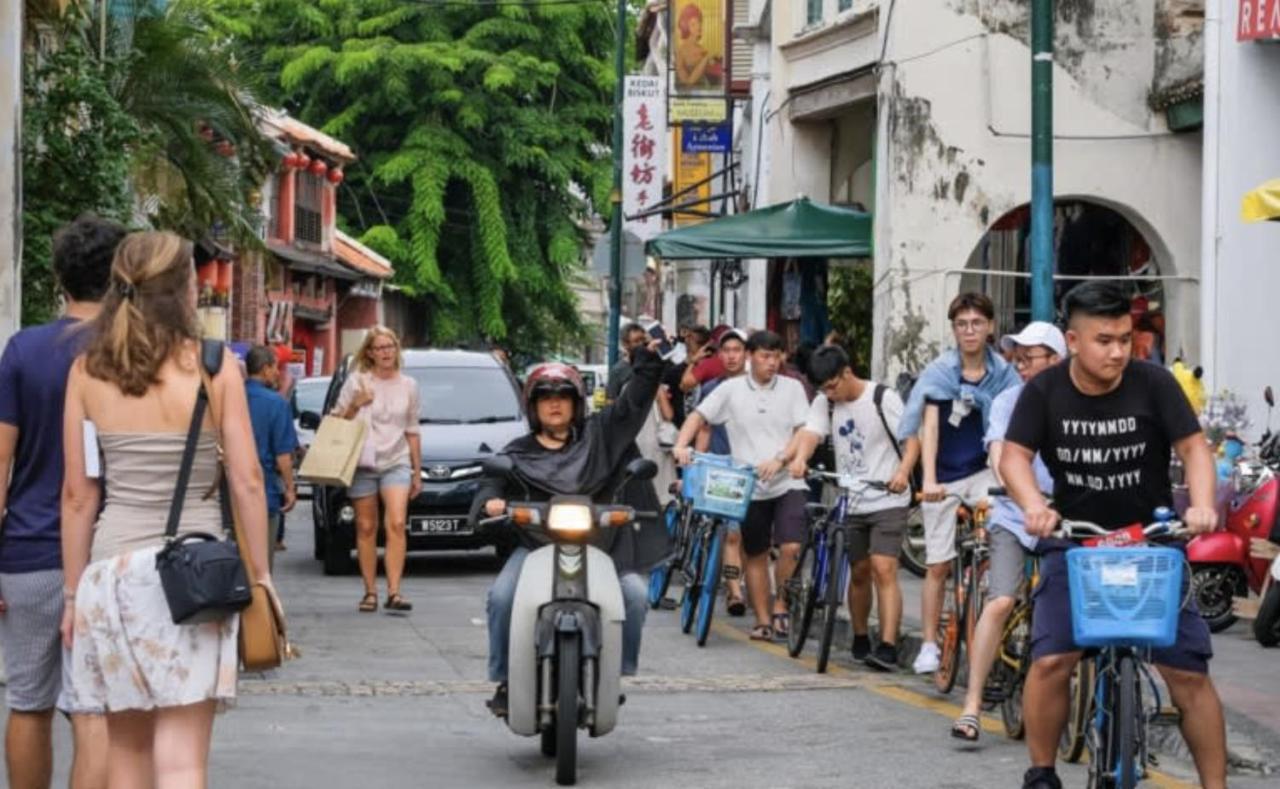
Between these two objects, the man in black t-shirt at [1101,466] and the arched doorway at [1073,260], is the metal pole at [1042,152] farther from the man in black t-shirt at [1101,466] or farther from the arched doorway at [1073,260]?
the arched doorway at [1073,260]

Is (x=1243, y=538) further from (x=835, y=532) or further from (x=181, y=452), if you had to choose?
(x=181, y=452)

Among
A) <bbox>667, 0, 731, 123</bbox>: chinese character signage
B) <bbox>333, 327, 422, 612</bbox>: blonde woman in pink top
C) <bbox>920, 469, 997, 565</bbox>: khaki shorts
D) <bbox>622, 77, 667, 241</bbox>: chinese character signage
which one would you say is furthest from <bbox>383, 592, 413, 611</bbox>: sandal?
<bbox>622, 77, 667, 241</bbox>: chinese character signage

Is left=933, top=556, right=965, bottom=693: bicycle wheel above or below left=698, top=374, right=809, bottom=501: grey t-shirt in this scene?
below

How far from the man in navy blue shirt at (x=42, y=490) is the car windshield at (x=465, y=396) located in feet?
47.3

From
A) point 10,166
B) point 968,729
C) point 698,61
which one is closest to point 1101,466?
point 968,729

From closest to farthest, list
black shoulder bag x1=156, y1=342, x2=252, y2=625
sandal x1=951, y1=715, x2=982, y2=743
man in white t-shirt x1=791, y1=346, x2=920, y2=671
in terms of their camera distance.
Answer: black shoulder bag x1=156, y1=342, x2=252, y2=625, sandal x1=951, y1=715, x2=982, y2=743, man in white t-shirt x1=791, y1=346, x2=920, y2=671

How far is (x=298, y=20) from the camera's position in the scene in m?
57.4

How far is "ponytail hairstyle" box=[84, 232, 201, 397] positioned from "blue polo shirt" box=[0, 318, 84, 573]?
71cm

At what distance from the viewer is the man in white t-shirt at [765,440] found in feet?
52.3

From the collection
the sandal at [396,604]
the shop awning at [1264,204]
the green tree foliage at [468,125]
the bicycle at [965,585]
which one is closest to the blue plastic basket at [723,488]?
the bicycle at [965,585]

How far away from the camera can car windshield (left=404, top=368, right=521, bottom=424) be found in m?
22.2

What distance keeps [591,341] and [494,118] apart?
7.68 m

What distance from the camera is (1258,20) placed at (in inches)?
791

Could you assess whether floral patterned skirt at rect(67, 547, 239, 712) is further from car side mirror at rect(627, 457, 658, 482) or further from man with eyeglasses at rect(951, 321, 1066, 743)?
man with eyeglasses at rect(951, 321, 1066, 743)
